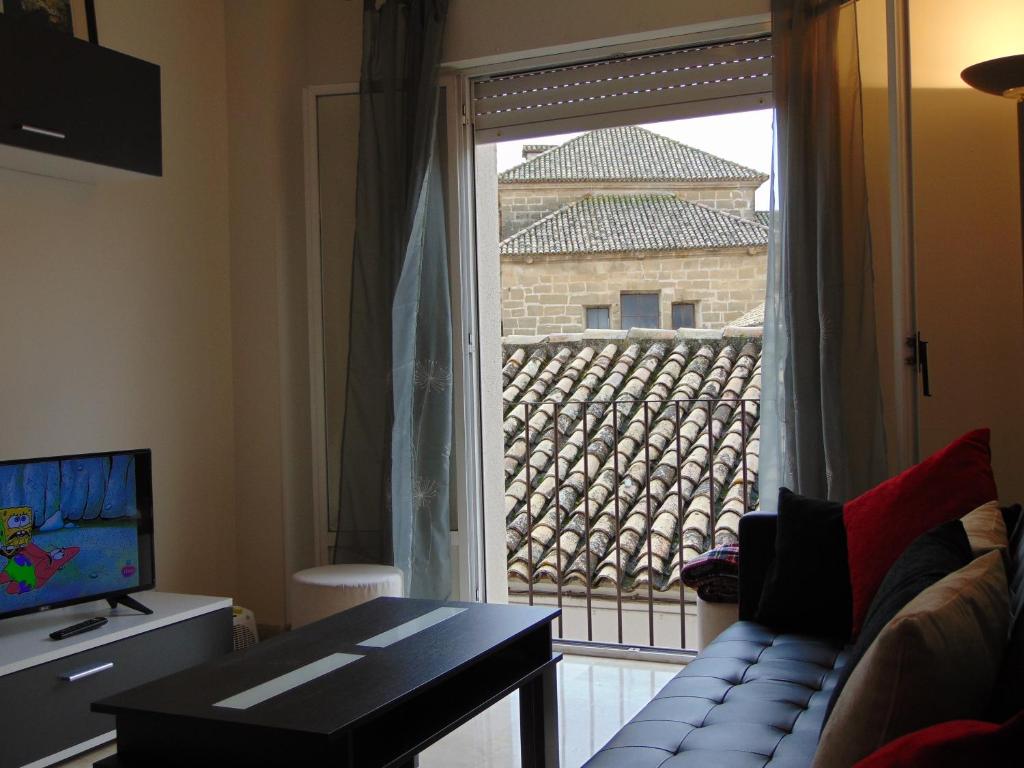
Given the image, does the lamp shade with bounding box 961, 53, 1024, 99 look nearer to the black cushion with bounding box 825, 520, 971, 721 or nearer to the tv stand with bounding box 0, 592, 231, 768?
the black cushion with bounding box 825, 520, 971, 721

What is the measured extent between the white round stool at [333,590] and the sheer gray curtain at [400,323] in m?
0.32

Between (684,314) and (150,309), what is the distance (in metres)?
8.84

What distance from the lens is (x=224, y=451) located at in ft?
14.7

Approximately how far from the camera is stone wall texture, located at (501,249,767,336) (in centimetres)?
1196

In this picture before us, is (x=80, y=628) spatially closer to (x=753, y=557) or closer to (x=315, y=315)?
(x=315, y=315)

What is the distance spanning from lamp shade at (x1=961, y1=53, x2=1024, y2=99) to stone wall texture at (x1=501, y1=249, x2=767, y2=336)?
8.78 meters

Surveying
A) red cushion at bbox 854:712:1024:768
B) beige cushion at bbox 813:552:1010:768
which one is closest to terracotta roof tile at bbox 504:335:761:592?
beige cushion at bbox 813:552:1010:768

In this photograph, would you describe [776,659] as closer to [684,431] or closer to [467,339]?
[467,339]

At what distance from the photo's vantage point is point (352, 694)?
6.95 ft

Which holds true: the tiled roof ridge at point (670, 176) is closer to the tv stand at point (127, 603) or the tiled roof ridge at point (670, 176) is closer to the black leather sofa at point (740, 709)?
the tv stand at point (127, 603)

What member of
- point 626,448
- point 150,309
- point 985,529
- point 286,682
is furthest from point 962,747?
point 626,448

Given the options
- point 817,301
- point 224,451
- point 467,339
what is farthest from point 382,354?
point 817,301

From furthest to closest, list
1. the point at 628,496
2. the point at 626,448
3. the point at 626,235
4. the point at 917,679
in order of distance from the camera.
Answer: the point at 626,235 → the point at 626,448 → the point at 628,496 → the point at 917,679

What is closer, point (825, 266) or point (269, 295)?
point (825, 266)
